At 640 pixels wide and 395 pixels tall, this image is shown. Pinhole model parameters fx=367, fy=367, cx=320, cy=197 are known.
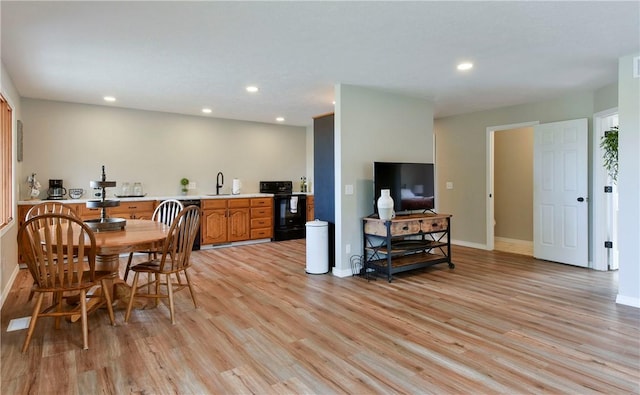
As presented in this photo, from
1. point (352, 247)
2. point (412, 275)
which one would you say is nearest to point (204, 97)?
point (352, 247)

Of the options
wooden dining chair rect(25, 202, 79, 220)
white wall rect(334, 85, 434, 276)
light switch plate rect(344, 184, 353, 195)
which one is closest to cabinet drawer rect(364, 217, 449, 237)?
white wall rect(334, 85, 434, 276)

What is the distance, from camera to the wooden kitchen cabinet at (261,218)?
22.1 feet

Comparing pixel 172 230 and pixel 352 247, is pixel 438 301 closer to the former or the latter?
pixel 352 247

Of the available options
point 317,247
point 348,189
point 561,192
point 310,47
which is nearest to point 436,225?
point 348,189

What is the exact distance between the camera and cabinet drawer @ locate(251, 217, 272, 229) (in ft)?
22.1

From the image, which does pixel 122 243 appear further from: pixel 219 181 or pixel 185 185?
pixel 219 181

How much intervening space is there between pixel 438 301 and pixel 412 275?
0.99 meters

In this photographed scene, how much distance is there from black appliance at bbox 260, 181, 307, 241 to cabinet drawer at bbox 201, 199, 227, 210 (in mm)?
1022

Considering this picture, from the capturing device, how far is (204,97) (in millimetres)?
5145

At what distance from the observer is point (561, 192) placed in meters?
5.09

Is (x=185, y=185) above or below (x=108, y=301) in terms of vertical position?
above

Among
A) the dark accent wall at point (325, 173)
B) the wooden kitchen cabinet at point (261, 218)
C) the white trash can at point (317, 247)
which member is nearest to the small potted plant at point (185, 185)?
the wooden kitchen cabinet at point (261, 218)

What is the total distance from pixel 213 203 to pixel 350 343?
4.32m

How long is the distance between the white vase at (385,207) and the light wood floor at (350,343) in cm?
77
